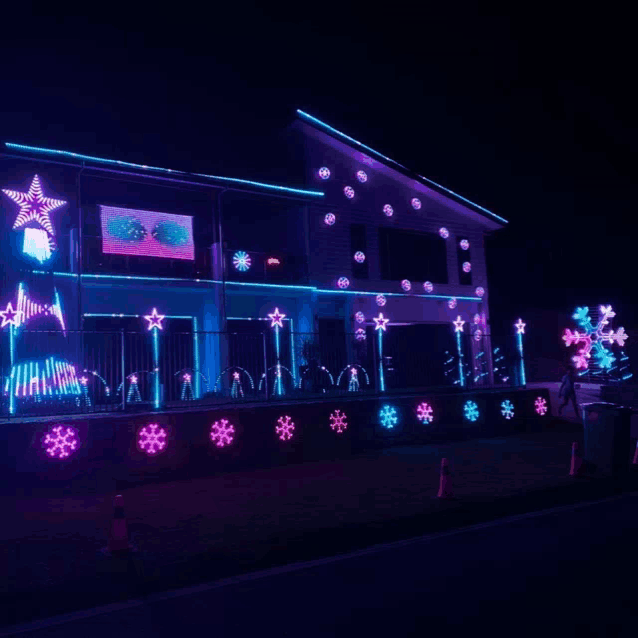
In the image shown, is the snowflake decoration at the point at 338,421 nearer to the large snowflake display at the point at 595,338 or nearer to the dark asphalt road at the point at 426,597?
the dark asphalt road at the point at 426,597

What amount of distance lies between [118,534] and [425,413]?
9.17 meters

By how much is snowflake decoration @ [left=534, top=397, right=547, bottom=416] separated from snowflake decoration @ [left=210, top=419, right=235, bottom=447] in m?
8.42

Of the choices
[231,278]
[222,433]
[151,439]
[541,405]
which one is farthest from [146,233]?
[541,405]

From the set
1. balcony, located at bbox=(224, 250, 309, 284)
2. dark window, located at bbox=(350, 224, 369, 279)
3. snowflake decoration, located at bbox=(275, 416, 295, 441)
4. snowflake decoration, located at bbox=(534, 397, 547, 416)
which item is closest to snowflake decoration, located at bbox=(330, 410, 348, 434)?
snowflake decoration, located at bbox=(275, 416, 295, 441)

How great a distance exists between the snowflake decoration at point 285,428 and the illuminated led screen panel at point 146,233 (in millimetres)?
8073

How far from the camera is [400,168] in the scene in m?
23.7

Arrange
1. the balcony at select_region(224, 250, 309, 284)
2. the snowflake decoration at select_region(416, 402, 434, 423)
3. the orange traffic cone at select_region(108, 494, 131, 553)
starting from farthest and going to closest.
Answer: the balcony at select_region(224, 250, 309, 284) < the snowflake decoration at select_region(416, 402, 434, 423) < the orange traffic cone at select_region(108, 494, 131, 553)

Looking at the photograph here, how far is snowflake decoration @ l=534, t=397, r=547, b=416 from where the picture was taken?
16.8 meters

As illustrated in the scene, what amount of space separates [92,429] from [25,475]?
1.11 metres

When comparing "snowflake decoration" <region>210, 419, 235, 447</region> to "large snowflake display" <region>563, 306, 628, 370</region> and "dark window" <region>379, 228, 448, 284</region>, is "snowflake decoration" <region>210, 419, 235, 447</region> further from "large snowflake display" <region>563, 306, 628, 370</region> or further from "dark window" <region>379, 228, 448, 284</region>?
"large snowflake display" <region>563, 306, 628, 370</region>

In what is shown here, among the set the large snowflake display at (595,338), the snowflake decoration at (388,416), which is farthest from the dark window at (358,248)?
the large snowflake display at (595,338)

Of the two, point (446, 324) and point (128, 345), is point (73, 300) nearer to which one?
point (128, 345)

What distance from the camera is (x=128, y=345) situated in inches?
447

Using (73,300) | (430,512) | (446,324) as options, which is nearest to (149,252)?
(73,300)
